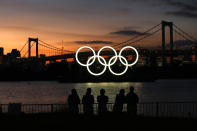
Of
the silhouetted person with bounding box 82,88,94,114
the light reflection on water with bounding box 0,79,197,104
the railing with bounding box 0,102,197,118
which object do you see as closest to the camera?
the silhouetted person with bounding box 82,88,94,114

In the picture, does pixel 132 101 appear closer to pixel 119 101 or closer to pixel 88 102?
pixel 119 101

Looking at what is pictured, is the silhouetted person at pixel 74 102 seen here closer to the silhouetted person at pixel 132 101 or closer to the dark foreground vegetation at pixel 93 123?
Result: the dark foreground vegetation at pixel 93 123

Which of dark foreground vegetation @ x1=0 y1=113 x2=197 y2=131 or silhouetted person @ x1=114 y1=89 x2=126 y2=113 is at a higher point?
silhouetted person @ x1=114 y1=89 x2=126 y2=113

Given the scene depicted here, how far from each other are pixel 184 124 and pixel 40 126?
13.2 feet

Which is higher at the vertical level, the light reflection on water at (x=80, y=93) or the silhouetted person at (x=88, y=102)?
the silhouetted person at (x=88, y=102)

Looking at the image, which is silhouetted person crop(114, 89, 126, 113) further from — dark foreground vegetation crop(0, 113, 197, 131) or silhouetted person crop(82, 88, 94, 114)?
silhouetted person crop(82, 88, 94, 114)

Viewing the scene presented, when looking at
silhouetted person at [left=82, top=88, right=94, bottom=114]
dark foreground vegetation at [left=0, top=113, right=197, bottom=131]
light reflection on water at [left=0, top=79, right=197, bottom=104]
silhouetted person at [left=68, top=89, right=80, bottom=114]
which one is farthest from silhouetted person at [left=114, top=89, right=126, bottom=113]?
light reflection on water at [left=0, top=79, right=197, bottom=104]

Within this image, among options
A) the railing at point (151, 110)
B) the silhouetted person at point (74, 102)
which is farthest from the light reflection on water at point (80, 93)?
the silhouetted person at point (74, 102)

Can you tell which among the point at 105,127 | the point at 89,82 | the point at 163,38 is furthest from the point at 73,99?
the point at 89,82

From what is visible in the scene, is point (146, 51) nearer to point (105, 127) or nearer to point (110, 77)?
point (110, 77)

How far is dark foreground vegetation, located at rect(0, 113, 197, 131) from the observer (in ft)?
30.9

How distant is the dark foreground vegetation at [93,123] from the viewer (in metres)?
9.43

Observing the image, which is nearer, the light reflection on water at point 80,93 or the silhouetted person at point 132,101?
the silhouetted person at point 132,101

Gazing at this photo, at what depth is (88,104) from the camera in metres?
11.9
